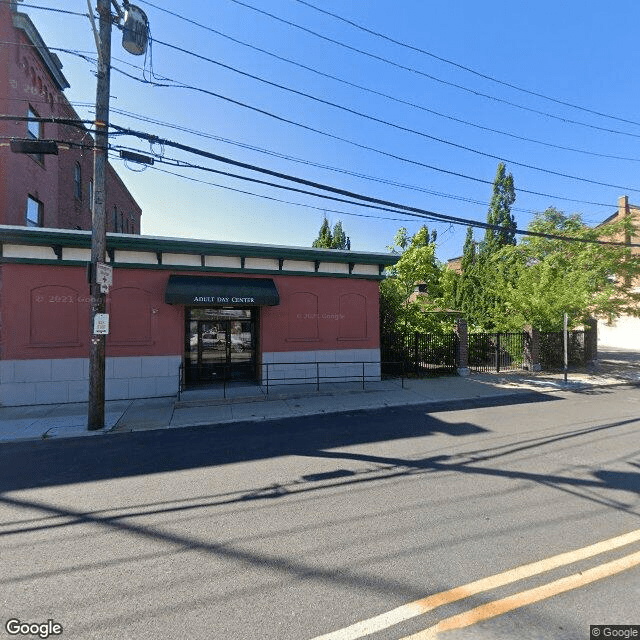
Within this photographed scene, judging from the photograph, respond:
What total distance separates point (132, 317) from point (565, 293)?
1684cm

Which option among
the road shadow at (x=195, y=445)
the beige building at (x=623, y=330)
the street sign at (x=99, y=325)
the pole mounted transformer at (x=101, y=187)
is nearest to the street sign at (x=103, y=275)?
the pole mounted transformer at (x=101, y=187)

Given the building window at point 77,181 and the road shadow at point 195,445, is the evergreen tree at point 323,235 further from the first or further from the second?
the road shadow at point 195,445

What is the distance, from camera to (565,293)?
14.7 m

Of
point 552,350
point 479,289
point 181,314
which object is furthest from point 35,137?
point 479,289

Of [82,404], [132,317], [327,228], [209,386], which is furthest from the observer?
[327,228]

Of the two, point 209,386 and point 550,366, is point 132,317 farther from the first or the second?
point 550,366

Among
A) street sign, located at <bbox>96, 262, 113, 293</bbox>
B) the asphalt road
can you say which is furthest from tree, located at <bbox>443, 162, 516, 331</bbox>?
street sign, located at <bbox>96, 262, 113, 293</bbox>

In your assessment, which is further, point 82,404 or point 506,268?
point 506,268

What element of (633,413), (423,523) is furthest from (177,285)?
(633,413)

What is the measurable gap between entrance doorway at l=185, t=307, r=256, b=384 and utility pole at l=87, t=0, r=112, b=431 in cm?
415

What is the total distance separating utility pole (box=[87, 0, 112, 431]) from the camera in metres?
7.65

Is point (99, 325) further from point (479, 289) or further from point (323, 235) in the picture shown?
point (323, 235)

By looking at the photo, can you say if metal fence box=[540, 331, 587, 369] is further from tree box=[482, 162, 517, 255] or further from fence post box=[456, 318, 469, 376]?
tree box=[482, 162, 517, 255]

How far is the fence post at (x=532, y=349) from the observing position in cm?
1611
